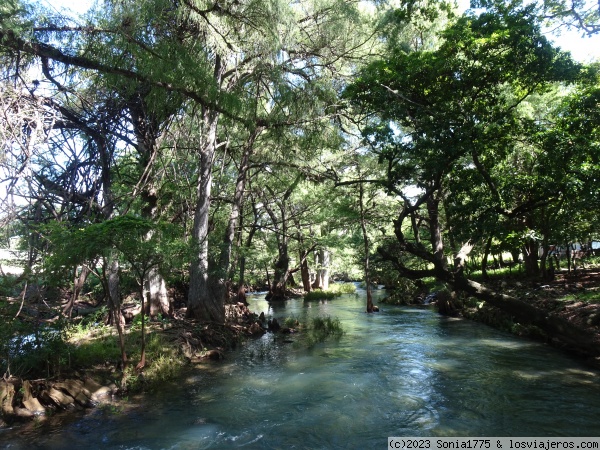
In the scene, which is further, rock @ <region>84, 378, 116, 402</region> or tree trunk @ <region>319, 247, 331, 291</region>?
tree trunk @ <region>319, 247, 331, 291</region>

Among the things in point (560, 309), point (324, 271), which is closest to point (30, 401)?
point (560, 309)

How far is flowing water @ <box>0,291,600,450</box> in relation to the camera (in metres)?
5.21

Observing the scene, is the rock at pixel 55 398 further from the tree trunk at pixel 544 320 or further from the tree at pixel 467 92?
the tree trunk at pixel 544 320

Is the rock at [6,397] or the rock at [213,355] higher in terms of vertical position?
the rock at [6,397]

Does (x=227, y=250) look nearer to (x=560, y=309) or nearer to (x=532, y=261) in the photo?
(x=560, y=309)

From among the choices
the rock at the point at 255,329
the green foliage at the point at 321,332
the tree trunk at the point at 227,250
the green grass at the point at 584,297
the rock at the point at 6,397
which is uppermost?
the tree trunk at the point at 227,250

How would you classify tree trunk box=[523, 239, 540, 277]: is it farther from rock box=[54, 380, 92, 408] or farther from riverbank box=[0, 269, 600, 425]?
rock box=[54, 380, 92, 408]

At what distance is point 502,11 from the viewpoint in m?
8.15

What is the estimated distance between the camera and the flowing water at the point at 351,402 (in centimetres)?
521

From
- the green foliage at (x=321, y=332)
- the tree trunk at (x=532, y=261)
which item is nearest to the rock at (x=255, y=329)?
the green foliage at (x=321, y=332)

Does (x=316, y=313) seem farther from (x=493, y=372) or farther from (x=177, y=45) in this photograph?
(x=177, y=45)

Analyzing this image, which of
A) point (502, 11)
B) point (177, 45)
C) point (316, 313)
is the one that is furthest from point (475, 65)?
point (316, 313)

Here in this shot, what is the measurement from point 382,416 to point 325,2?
28.0 feet

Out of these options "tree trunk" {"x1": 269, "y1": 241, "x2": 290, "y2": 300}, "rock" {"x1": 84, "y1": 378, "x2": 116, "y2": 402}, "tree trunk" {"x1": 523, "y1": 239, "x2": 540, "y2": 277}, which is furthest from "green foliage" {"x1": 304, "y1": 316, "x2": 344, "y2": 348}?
"tree trunk" {"x1": 523, "y1": 239, "x2": 540, "y2": 277}
